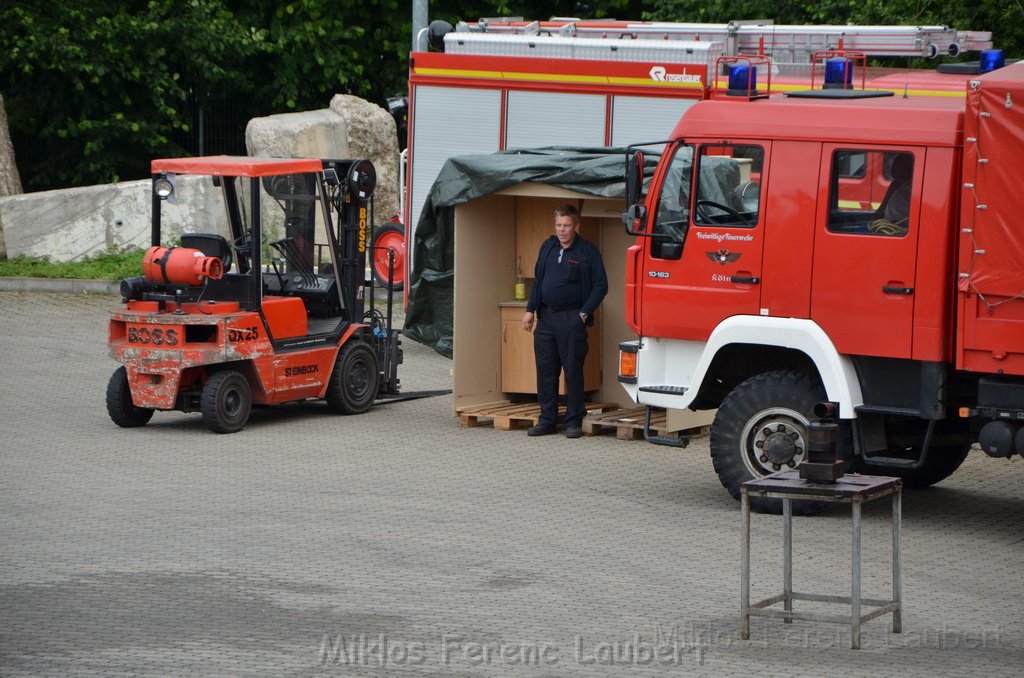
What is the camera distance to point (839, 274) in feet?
33.9

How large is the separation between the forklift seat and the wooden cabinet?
2.64 m

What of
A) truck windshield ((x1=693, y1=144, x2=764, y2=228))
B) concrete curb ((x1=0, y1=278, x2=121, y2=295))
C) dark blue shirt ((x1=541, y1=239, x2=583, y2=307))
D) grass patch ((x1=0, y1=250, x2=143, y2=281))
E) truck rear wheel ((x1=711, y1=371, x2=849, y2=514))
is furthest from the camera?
grass patch ((x1=0, y1=250, x2=143, y2=281))

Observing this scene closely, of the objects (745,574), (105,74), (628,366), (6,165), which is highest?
(105,74)

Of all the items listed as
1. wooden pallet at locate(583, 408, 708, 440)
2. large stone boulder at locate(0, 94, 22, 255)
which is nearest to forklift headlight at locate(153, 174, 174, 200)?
wooden pallet at locate(583, 408, 708, 440)

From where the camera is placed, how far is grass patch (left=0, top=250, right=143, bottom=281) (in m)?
22.7

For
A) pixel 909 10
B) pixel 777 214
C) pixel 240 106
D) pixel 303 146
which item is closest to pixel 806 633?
pixel 777 214

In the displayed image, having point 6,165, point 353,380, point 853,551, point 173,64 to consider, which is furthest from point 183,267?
point 173,64

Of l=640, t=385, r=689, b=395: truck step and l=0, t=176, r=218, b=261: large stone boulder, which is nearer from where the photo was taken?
l=640, t=385, r=689, b=395: truck step

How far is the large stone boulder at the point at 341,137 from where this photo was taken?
79.1ft

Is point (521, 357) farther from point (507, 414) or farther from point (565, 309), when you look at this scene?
point (565, 309)

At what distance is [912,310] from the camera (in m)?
10.1

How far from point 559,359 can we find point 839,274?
374cm

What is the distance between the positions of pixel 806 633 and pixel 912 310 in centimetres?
295

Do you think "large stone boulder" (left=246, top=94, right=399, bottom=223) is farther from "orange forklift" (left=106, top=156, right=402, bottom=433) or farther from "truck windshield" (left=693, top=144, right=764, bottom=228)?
"truck windshield" (left=693, top=144, right=764, bottom=228)
